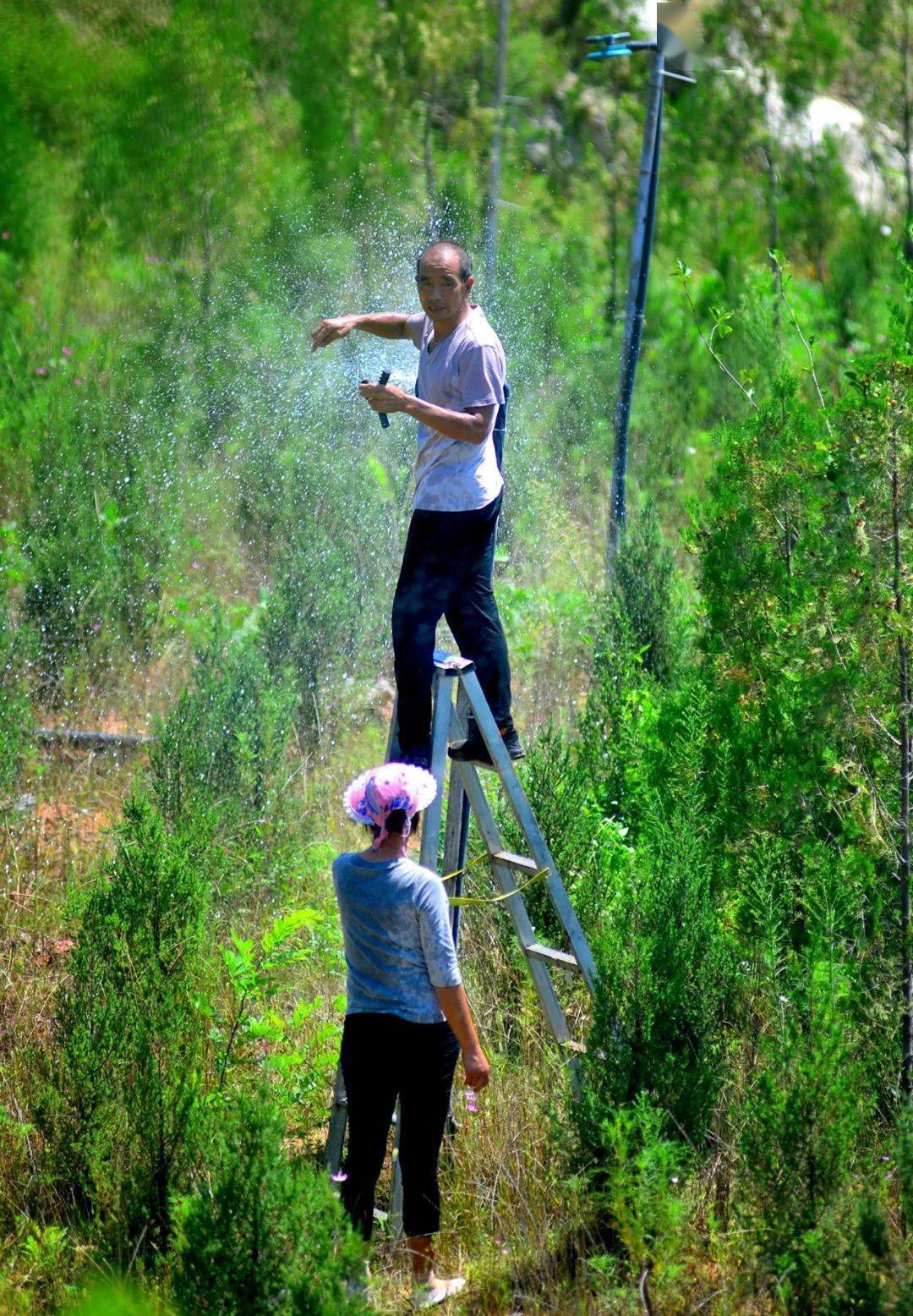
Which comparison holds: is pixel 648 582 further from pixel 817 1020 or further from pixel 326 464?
pixel 817 1020

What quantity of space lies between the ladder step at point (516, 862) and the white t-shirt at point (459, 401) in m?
0.90

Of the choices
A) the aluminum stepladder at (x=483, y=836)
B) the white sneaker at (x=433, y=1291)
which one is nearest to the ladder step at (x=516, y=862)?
the aluminum stepladder at (x=483, y=836)

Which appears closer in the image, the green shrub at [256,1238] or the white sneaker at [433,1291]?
the green shrub at [256,1238]

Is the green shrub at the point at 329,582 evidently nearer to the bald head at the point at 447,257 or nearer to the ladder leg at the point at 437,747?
the ladder leg at the point at 437,747

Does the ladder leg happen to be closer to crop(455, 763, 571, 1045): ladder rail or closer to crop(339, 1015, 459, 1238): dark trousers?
crop(455, 763, 571, 1045): ladder rail

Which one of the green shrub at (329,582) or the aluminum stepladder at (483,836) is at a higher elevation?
the green shrub at (329,582)

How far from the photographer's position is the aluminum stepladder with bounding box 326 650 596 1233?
151 inches

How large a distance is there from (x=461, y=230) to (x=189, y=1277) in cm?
1197

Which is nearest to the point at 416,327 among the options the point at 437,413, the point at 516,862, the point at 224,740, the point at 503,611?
the point at 437,413

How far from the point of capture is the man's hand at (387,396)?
12.3 ft

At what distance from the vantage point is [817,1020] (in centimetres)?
371

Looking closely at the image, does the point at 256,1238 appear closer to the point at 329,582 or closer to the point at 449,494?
the point at 449,494

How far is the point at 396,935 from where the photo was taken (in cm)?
351

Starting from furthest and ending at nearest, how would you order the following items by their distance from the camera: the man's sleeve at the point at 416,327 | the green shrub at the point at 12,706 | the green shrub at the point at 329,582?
the green shrub at the point at 329,582, the green shrub at the point at 12,706, the man's sleeve at the point at 416,327
